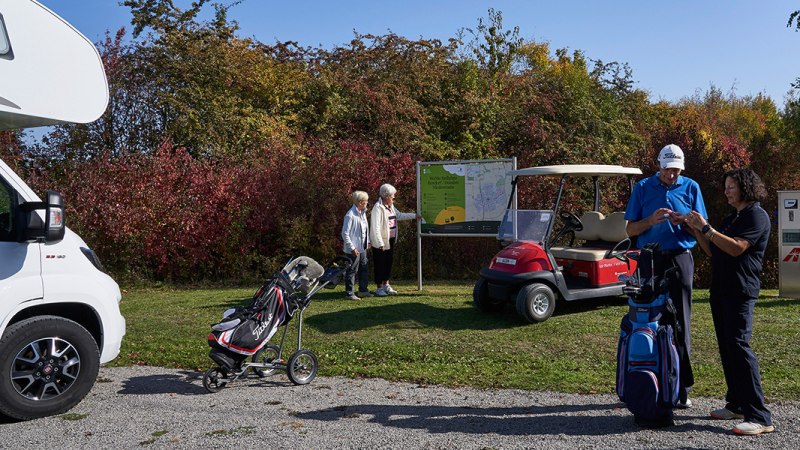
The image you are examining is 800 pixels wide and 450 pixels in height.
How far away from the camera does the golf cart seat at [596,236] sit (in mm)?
9922

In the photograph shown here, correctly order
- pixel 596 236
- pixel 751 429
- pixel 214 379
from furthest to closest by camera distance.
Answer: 1. pixel 596 236
2. pixel 214 379
3. pixel 751 429

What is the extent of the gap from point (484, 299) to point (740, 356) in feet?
16.5

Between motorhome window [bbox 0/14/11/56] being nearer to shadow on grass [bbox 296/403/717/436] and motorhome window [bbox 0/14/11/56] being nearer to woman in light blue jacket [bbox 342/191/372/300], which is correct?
shadow on grass [bbox 296/403/717/436]

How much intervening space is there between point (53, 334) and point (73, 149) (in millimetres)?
12716

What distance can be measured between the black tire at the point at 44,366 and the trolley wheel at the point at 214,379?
2.94 ft

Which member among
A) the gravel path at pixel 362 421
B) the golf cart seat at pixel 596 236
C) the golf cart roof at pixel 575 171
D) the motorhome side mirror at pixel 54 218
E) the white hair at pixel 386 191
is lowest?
the gravel path at pixel 362 421

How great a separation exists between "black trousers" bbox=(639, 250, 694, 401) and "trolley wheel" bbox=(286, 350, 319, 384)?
9.89 ft

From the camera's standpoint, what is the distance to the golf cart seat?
9922mm

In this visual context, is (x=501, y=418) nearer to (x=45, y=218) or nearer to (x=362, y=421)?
(x=362, y=421)

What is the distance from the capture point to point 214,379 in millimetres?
6352

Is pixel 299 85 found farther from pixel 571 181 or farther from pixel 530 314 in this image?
pixel 530 314

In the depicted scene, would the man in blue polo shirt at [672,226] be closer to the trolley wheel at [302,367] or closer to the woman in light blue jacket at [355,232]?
the trolley wheel at [302,367]

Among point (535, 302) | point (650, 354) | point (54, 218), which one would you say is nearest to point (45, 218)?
point (54, 218)

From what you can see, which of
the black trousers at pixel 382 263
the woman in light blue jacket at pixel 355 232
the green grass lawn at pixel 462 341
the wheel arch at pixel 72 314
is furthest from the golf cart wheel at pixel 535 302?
the wheel arch at pixel 72 314
